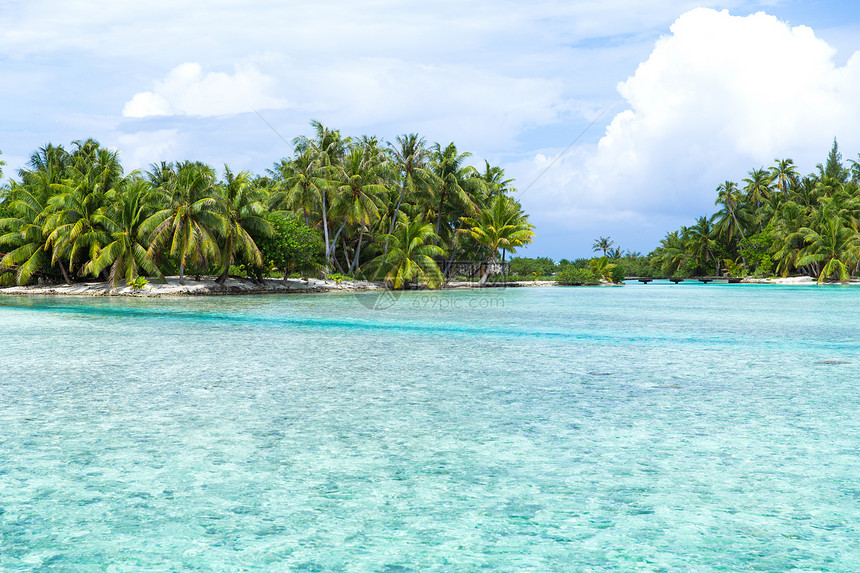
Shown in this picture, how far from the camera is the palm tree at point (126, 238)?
3091 cm

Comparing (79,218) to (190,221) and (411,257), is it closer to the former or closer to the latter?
(190,221)

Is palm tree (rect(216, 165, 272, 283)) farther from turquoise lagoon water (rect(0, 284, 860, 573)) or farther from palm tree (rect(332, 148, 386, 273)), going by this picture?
turquoise lagoon water (rect(0, 284, 860, 573))

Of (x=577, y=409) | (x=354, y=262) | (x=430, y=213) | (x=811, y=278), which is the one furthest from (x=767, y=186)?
(x=577, y=409)

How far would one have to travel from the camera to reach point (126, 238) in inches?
1221

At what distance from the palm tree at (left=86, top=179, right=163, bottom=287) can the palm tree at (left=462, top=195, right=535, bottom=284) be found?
20.1m

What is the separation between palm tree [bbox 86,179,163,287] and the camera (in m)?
30.9

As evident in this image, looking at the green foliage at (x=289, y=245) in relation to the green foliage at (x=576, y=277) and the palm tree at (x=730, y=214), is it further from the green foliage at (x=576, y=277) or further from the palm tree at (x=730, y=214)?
the palm tree at (x=730, y=214)

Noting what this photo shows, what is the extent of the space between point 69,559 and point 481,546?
189 centimetres

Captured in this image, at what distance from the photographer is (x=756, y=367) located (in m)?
8.93

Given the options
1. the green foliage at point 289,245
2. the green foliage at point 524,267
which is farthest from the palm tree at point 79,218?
the green foliage at point 524,267

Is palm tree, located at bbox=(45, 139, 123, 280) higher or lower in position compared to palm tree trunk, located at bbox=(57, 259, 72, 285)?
higher

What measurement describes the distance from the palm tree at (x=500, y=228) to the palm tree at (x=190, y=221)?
18251 millimetres

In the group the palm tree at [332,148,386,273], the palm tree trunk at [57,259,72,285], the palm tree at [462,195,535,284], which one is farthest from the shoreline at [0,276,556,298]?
the palm tree at [462,195,535,284]

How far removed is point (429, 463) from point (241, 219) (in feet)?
100
